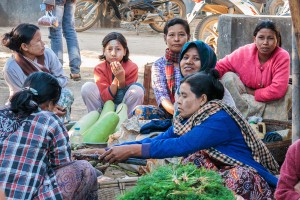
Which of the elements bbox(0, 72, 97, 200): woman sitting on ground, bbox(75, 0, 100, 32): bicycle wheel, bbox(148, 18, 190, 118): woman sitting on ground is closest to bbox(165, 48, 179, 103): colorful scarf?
bbox(148, 18, 190, 118): woman sitting on ground

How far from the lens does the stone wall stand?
8.49 meters

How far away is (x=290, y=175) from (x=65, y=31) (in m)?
6.34

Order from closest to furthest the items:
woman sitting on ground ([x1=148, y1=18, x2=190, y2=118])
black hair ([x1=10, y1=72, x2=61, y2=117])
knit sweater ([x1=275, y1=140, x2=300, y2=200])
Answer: knit sweater ([x1=275, y1=140, x2=300, y2=200]) < black hair ([x1=10, y1=72, x2=61, y2=117]) < woman sitting on ground ([x1=148, y1=18, x2=190, y2=118])

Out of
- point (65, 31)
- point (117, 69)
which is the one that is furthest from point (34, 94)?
point (65, 31)

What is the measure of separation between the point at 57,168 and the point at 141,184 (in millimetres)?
867

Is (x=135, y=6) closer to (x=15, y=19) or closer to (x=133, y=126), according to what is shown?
(x=15, y=19)

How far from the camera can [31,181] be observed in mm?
4445

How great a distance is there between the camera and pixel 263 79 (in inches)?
271

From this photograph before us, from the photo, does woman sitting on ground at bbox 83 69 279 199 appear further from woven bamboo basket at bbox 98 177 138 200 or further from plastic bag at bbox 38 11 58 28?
plastic bag at bbox 38 11 58 28

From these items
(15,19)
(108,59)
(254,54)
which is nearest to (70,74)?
(108,59)

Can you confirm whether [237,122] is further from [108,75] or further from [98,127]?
[108,75]

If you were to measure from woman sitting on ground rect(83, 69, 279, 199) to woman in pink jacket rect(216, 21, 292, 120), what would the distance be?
6.70 feet

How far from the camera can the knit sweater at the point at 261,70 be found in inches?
266

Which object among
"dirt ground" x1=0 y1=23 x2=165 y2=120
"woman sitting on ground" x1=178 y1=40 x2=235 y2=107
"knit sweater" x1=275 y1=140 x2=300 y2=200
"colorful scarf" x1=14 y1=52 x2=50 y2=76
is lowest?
"dirt ground" x1=0 y1=23 x2=165 y2=120
